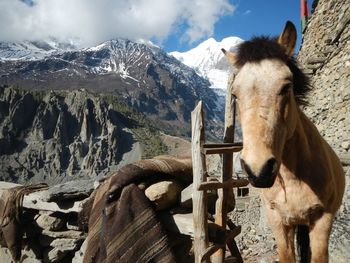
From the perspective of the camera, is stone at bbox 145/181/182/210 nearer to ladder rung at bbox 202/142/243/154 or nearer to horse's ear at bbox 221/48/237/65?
ladder rung at bbox 202/142/243/154

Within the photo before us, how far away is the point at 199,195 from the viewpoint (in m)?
3.98

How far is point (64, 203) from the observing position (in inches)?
223

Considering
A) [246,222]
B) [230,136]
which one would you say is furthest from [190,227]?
[246,222]

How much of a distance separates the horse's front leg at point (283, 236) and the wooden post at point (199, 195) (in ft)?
2.34

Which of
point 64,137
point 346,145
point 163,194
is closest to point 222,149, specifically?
point 163,194

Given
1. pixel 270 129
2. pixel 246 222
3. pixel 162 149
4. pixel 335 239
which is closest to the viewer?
pixel 270 129

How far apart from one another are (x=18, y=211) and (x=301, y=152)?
16.0 ft

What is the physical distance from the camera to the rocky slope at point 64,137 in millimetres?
122938

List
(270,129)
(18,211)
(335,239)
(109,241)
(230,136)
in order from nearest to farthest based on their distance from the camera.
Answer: (270,129)
(109,241)
(230,136)
(335,239)
(18,211)

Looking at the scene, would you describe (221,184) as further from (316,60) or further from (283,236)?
(316,60)

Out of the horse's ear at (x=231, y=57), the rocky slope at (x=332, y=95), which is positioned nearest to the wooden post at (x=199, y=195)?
the horse's ear at (x=231, y=57)

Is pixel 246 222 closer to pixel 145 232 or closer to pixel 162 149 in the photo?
pixel 145 232

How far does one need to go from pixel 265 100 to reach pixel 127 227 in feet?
7.05

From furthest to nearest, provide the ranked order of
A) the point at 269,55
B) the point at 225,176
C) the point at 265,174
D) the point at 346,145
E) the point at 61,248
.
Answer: the point at 346,145 → the point at 61,248 → the point at 225,176 → the point at 269,55 → the point at 265,174
